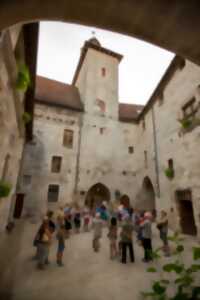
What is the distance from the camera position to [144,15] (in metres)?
2.06

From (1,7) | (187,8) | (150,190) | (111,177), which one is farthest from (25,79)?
(150,190)

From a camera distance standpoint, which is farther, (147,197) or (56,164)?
(147,197)

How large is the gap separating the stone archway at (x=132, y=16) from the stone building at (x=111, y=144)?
8.92m

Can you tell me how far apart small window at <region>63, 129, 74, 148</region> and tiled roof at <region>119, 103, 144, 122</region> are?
19.8 ft

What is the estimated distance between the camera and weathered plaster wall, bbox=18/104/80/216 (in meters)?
15.1

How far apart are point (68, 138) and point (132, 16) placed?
52.8 ft

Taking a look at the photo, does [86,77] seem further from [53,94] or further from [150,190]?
[150,190]

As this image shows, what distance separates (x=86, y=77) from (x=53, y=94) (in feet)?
14.6

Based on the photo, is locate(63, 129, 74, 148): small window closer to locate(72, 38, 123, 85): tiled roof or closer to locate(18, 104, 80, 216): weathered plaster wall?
locate(18, 104, 80, 216): weathered plaster wall

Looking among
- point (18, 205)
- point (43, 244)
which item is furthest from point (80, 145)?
point (43, 244)

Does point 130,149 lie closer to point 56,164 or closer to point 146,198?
point 146,198

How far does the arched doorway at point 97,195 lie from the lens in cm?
1761

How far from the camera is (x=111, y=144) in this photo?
19016mm

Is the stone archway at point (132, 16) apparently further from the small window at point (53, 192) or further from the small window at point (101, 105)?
the small window at point (101, 105)
